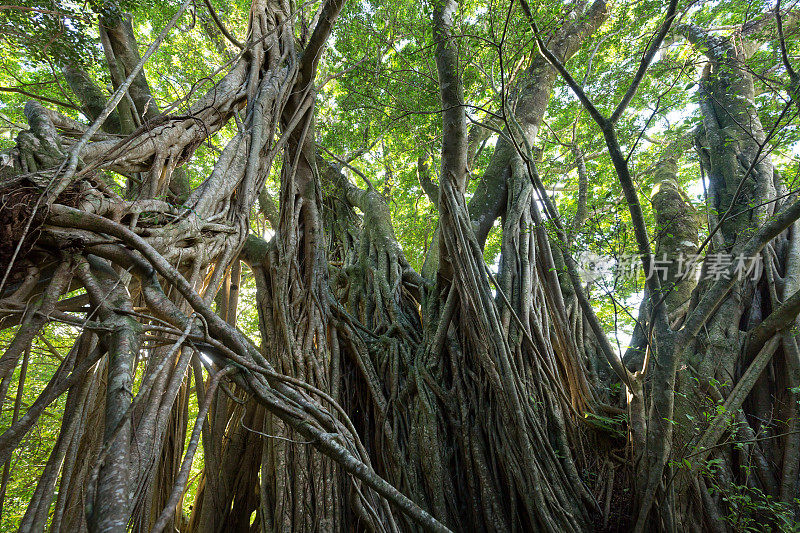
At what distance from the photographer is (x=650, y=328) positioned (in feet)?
5.88

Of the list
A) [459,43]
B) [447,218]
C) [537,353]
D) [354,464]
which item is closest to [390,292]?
Result: [447,218]

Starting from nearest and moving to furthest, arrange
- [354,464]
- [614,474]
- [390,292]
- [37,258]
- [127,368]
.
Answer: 1. [127,368]
2. [354,464]
3. [37,258]
4. [614,474]
5. [390,292]

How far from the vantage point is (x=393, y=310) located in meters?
3.27

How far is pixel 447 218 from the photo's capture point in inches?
116

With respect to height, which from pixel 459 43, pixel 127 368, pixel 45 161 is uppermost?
pixel 459 43

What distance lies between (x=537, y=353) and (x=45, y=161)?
8.16 feet

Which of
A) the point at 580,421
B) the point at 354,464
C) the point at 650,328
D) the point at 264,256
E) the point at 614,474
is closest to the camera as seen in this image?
the point at 354,464

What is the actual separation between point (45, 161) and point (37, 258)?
0.35m

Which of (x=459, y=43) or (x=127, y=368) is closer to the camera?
(x=127, y=368)

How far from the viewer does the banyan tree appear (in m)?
1.32

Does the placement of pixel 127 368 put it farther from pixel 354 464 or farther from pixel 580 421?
pixel 580 421

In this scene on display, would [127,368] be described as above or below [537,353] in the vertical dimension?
below

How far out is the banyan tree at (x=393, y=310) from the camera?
4.32 feet

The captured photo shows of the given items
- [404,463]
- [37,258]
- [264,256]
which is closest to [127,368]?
[37,258]
